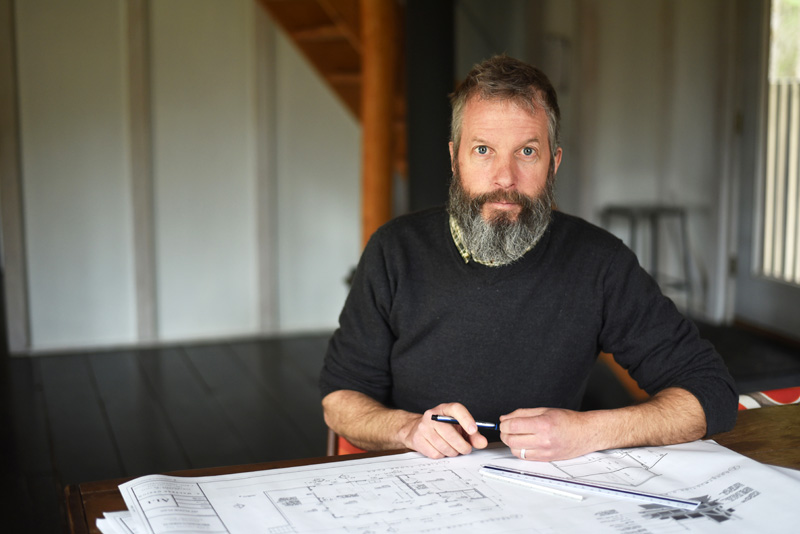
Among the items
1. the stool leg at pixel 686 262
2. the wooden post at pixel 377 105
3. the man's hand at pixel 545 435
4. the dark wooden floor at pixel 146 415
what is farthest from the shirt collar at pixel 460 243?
the stool leg at pixel 686 262

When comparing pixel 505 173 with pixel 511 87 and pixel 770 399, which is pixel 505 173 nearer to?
pixel 511 87

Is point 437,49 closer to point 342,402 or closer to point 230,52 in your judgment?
point 230,52

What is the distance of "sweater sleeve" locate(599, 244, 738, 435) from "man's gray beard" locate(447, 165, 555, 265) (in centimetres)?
17

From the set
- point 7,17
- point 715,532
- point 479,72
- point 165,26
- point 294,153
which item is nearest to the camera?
point 715,532

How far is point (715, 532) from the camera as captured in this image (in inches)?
35.4

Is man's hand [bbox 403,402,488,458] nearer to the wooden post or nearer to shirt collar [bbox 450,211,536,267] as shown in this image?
shirt collar [bbox 450,211,536,267]

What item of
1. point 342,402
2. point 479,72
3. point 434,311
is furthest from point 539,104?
point 342,402

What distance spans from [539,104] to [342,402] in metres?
0.70

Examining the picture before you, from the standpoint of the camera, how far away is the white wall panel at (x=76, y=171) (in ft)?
14.6

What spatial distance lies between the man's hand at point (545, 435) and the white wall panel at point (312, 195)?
4.00 metres

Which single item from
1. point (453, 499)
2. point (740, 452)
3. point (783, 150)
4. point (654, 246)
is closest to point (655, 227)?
point (654, 246)

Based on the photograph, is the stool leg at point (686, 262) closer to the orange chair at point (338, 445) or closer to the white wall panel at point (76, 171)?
the white wall panel at point (76, 171)

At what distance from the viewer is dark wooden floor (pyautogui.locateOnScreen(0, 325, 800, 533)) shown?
9.55 ft

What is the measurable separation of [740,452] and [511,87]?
0.75m
